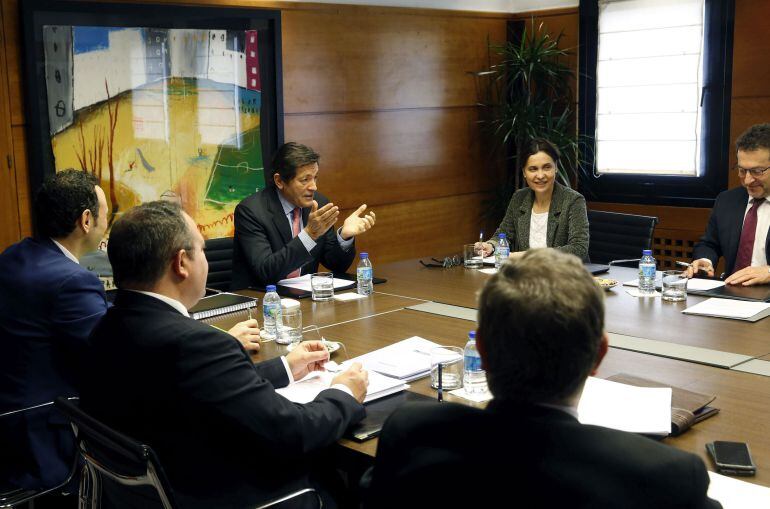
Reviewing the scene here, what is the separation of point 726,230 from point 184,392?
3.41m

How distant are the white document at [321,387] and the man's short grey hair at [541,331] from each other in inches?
44.1

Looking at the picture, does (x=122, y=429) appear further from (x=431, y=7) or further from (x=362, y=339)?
(x=431, y=7)

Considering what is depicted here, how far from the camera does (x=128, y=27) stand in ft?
16.7

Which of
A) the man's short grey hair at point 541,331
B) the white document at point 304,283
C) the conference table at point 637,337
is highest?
the man's short grey hair at point 541,331

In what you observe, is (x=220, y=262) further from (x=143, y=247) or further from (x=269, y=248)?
(x=143, y=247)

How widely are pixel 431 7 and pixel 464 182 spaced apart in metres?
1.44

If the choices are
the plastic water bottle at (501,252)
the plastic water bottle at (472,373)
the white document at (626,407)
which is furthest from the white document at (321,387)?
the plastic water bottle at (501,252)

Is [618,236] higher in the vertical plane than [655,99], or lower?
lower

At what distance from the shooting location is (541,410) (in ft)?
4.35

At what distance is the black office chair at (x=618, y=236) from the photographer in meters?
4.84

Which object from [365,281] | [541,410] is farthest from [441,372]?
[365,281]

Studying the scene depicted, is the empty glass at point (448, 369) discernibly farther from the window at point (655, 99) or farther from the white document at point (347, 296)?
the window at point (655, 99)

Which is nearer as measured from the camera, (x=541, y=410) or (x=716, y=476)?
(x=541, y=410)

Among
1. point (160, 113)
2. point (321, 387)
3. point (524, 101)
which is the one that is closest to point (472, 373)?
point (321, 387)
